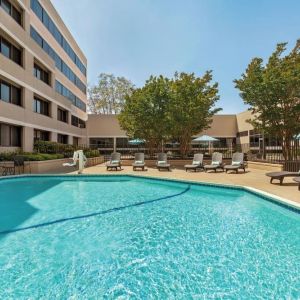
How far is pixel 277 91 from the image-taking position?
15.4 metres

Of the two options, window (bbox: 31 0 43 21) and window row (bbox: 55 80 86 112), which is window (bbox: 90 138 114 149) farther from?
window (bbox: 31 0 43 21)

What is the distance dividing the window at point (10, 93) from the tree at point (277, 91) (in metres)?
17.4

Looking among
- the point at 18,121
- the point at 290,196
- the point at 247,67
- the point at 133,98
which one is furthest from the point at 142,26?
the point at 290,196

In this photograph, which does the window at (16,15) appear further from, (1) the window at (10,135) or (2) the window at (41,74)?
(1) the window at (10,135)

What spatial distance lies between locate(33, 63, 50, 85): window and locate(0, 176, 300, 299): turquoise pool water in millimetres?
18146

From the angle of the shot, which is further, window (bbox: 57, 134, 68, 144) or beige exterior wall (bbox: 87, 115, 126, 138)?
beige exterior wall (bbox: 87, 115, 126, 138)

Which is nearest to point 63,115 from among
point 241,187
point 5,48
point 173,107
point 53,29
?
point 53,29

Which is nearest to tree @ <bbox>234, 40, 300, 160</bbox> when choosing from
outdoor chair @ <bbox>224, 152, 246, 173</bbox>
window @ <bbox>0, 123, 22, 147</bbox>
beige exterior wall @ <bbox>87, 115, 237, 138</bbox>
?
outdoor chair @ <bbox>224, 152, 246, 173</bbox>

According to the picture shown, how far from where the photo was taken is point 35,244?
18.7 ft

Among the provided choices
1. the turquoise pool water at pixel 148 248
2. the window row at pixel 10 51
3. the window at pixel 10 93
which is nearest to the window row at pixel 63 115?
the window at pixel 10 93

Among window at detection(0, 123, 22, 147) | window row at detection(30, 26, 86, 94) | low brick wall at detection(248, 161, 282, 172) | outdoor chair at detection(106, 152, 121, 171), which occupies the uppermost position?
window row at detection(30, 26, 86, 94)

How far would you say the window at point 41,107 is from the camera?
24.4 metres

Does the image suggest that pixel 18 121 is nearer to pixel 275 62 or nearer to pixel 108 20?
pixel 108 20

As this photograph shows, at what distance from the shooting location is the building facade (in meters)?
18.7
